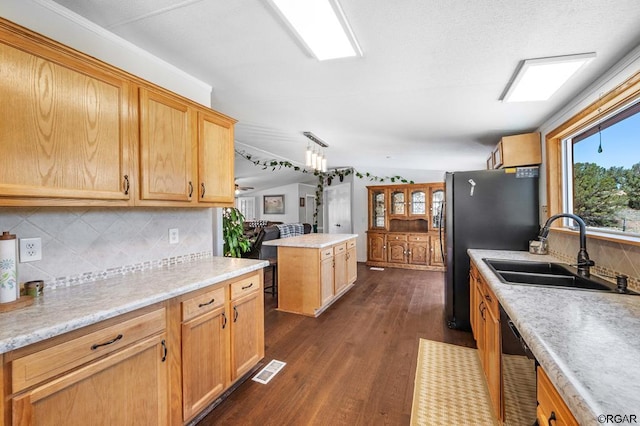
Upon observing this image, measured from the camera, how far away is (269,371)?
2.16 m

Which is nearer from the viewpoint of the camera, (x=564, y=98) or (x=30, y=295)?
(x=30, y=295)

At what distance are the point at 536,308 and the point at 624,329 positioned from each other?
0.85 ft

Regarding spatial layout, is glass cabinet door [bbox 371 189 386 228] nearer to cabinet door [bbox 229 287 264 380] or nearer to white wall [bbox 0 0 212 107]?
cabinet door [bbox 229 287 264 380]

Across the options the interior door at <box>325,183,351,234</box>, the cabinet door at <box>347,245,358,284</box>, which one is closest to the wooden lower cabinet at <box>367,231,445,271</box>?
the interior door at <box>325,183,351,234</box>

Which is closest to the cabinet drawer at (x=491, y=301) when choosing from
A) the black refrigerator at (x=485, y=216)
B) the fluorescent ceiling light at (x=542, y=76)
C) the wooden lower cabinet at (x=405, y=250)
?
the black refrigerator at (x=485, y=216)

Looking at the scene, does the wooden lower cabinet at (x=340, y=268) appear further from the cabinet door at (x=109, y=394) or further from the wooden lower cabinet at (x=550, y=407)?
the wooden lower cabinet at (x=550, y=407)

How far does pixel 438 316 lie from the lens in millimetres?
3289

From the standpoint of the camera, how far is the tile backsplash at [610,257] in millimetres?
1455

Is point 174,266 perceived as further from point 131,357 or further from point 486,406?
point 486,406

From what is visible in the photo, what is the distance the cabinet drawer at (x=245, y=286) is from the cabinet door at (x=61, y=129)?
0.84m

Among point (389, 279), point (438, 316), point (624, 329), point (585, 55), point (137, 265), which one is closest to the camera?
point (624, 329)

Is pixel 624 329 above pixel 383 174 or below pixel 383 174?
below

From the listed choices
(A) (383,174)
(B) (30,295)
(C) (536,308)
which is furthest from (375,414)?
(A) (383,174)

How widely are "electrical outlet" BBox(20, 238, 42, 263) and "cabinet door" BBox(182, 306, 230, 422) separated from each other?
791mm
